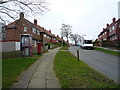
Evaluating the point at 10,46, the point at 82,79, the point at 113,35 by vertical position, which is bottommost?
the point at 82,79

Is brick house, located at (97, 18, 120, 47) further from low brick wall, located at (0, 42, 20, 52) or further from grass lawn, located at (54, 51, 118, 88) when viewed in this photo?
grass lawn, located at (54, 51, 118, 88)

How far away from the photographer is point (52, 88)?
20.6ft

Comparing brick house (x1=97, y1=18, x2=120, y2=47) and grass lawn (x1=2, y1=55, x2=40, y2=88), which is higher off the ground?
brick house (x1=97, y1=18, x2=120, y2=47)

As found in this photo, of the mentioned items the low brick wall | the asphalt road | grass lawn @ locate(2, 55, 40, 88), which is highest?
the low brick wall

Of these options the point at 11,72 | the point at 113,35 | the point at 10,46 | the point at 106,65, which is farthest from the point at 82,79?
the point at 113,35

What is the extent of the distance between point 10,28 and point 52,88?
3891 cm

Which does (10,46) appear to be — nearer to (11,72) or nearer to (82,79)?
(11,72)

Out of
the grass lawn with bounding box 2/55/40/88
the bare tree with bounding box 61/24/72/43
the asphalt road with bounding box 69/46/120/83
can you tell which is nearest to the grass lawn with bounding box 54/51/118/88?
the asphalt road with bounding box 69/46/120/83

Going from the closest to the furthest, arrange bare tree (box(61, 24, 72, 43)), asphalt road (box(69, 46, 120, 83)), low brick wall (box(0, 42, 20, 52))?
asphalt road (box(69, 46, 120, 83)) < low brick wall (box(0, 42, 20, 52)) < bare tree (box(61, 24, 72, 43))

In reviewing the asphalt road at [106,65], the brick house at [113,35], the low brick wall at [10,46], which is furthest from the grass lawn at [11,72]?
the brick house at [113,35]

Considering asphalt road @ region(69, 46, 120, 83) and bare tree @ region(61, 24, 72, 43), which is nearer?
asphalt road @ region(69, 46, 120, 83)

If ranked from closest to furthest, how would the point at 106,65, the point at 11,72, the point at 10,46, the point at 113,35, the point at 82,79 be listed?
the point at 82,79 < the point at 11,72 < the point at 106,65 < the point at 10,46 < the point at 113,35

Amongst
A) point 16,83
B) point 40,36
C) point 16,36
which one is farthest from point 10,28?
point 16,83

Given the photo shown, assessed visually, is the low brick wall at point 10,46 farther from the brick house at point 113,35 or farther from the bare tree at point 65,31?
the bare tree at point 65,31
